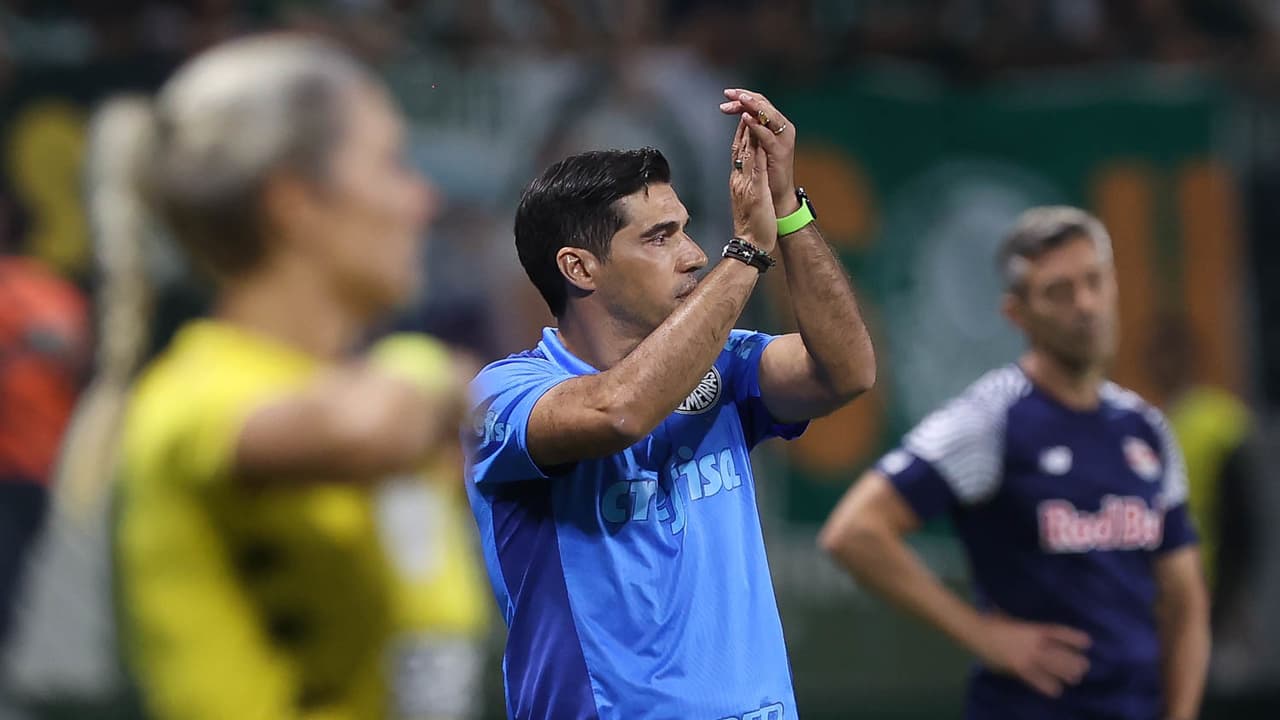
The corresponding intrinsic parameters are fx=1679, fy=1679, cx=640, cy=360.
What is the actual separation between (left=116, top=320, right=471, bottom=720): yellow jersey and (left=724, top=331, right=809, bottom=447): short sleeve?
113cm

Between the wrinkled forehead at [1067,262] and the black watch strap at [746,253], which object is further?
the wrinkled forehead at [1067,262]

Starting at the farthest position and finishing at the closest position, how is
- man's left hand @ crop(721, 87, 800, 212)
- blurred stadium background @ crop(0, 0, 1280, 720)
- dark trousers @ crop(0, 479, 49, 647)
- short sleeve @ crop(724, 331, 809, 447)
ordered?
blurred stadium background @ crop(0, 0, 1280, 720)
dark trousers @ crop(0, 479, 49, 647)
short sleeve @ crop(724, 331, 809, 447)
man's left hand @ crop(721, 87, 800, 212)

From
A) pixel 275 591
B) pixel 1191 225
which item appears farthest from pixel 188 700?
pixel 1191 225

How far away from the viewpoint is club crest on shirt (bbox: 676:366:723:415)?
301 centimetres

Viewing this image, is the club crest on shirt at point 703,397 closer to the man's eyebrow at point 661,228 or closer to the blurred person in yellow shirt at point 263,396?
the man's eyebrow at point 661,228

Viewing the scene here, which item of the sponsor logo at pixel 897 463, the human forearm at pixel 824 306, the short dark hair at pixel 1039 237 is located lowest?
the sponsor logo at pixel 897 463

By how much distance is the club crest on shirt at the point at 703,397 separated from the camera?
301 centimetres

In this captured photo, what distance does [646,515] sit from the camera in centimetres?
291

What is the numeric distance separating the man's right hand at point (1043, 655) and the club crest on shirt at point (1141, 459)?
48cm

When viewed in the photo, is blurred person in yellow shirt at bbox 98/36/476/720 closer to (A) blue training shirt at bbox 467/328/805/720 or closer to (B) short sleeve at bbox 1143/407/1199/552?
(A) blue training shirt at bbox 467/328/805/720

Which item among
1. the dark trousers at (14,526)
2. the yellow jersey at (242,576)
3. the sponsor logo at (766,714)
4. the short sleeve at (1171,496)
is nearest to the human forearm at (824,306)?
the sponsor logo at (766,714)

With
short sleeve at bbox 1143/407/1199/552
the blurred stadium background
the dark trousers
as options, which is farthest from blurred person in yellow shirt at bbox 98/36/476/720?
the dark trousers

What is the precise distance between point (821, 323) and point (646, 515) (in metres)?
0.45

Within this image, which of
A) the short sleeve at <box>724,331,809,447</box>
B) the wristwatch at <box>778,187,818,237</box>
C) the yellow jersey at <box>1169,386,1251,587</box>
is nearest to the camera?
the wristwatch at <box>778,187,818,237</box>
